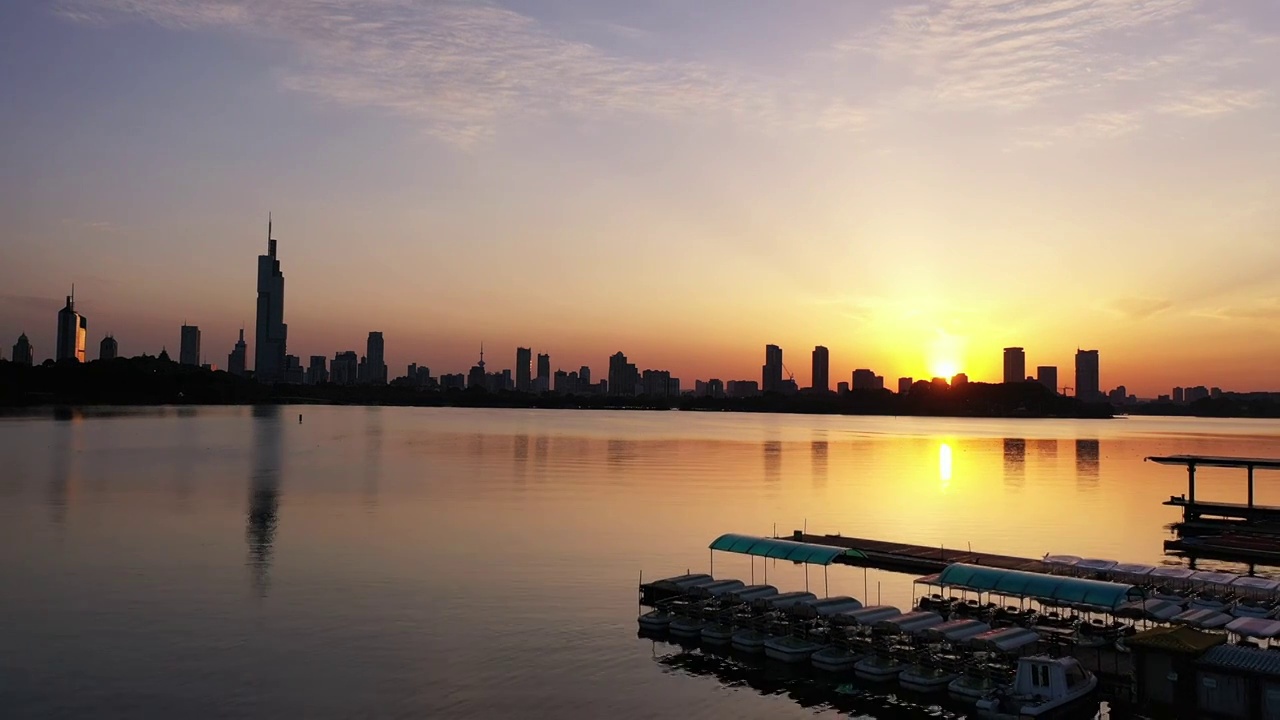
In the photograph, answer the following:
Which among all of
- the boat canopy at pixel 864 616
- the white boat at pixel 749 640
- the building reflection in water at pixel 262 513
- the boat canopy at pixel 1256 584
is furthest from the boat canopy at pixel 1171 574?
the building reflection in water at pixel 262 513

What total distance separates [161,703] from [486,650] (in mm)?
11427

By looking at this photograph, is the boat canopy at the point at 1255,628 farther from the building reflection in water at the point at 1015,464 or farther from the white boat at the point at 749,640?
the building reflection in water at the point at 1015,464

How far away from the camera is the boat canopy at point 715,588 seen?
41.7 m

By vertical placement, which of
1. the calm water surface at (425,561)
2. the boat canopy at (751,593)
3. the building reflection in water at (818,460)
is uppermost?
the boat canopy at (751,593)

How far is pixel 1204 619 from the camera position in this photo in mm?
35625

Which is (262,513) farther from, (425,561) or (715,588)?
(715,588)

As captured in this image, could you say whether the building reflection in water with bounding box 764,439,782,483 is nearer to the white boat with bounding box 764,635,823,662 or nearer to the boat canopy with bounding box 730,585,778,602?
the boat canopy with bounding box 730,585,778,602

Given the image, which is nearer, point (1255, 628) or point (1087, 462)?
point (1255, 628)

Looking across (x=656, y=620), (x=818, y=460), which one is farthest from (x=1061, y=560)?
(x=818, y=460)

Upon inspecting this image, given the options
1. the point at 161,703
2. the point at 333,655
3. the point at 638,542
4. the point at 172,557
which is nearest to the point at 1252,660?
the point at 333,655

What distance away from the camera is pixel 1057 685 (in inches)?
1166

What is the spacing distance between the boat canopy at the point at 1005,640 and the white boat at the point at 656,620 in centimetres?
1258

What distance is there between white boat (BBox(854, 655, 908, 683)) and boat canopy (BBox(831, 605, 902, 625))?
1.61 metres

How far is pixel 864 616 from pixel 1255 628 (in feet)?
44.2
